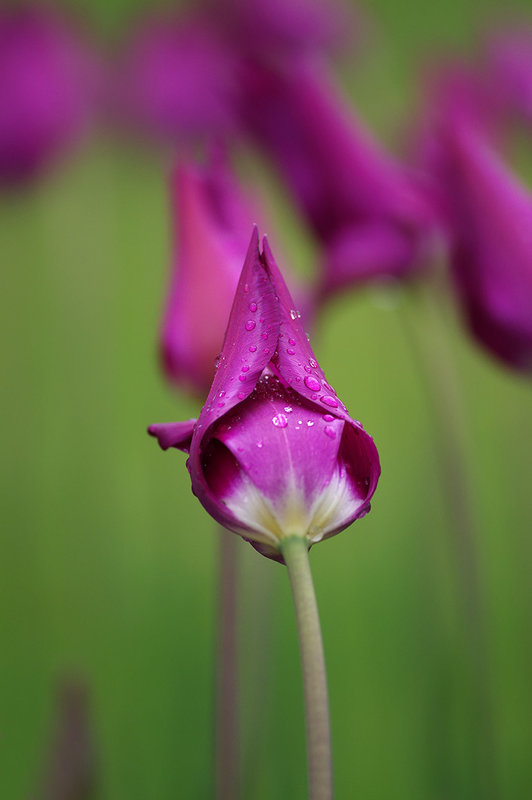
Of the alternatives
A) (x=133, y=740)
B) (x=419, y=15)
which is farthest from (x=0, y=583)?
(x=419, y=15)

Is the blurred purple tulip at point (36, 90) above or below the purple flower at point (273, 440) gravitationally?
→ above

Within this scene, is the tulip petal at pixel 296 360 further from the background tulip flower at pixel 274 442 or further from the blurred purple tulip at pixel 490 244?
the blurred purple tulip at pixel 490 244

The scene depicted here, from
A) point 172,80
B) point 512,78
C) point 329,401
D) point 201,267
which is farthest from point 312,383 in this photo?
point 172,80

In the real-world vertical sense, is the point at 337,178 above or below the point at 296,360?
above

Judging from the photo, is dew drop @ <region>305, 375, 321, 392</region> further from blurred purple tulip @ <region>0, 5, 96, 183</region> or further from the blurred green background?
blurred purple tulip @ <region>0, 5, 96, 183</region>

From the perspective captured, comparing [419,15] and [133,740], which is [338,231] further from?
[419,15]

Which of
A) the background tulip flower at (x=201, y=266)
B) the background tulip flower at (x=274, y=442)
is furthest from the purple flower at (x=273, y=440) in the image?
the background tulip flower at (x=201, y=266)

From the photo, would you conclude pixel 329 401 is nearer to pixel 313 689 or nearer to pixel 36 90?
pixel 313 689
